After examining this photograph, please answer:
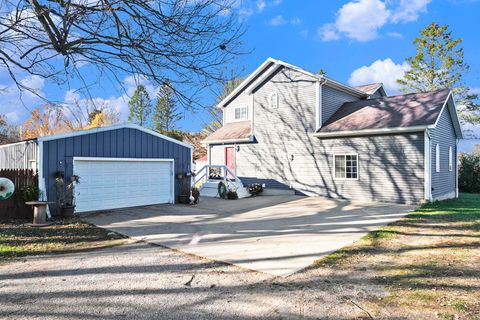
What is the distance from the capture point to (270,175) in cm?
Result: 1748

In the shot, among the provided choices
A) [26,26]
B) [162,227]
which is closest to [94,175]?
[162,227]

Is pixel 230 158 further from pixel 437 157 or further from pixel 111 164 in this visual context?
pixel 437 157

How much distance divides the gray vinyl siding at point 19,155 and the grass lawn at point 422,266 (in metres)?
9.61

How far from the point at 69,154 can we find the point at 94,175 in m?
1.08

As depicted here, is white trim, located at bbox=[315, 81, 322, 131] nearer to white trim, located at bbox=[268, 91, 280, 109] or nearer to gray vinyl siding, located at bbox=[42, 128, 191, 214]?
white trim, located at bbox=[268, 91, 280, 109]

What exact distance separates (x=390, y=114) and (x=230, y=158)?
8.82m

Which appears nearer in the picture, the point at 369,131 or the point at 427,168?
the point at 427,168

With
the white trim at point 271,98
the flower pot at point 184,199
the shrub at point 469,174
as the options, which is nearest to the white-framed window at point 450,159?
the shrub at point 469,174

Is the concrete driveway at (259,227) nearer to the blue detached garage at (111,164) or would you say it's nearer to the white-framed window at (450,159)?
the blue detached garage at (111,164)

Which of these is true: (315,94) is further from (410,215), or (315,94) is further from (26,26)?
(26,26)

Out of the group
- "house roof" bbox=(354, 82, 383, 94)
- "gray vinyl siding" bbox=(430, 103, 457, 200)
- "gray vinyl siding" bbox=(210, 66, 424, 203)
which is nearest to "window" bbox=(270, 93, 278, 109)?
"gray vinyl siding" bbox=(210, 66, 424, 203)

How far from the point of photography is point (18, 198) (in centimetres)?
978

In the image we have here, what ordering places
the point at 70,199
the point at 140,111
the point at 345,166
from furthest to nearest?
1. the point at 140,111
2. the point at 345,166
3. the point at 70,199

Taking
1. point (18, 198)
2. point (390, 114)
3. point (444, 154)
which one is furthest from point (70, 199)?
point (444, 154)
